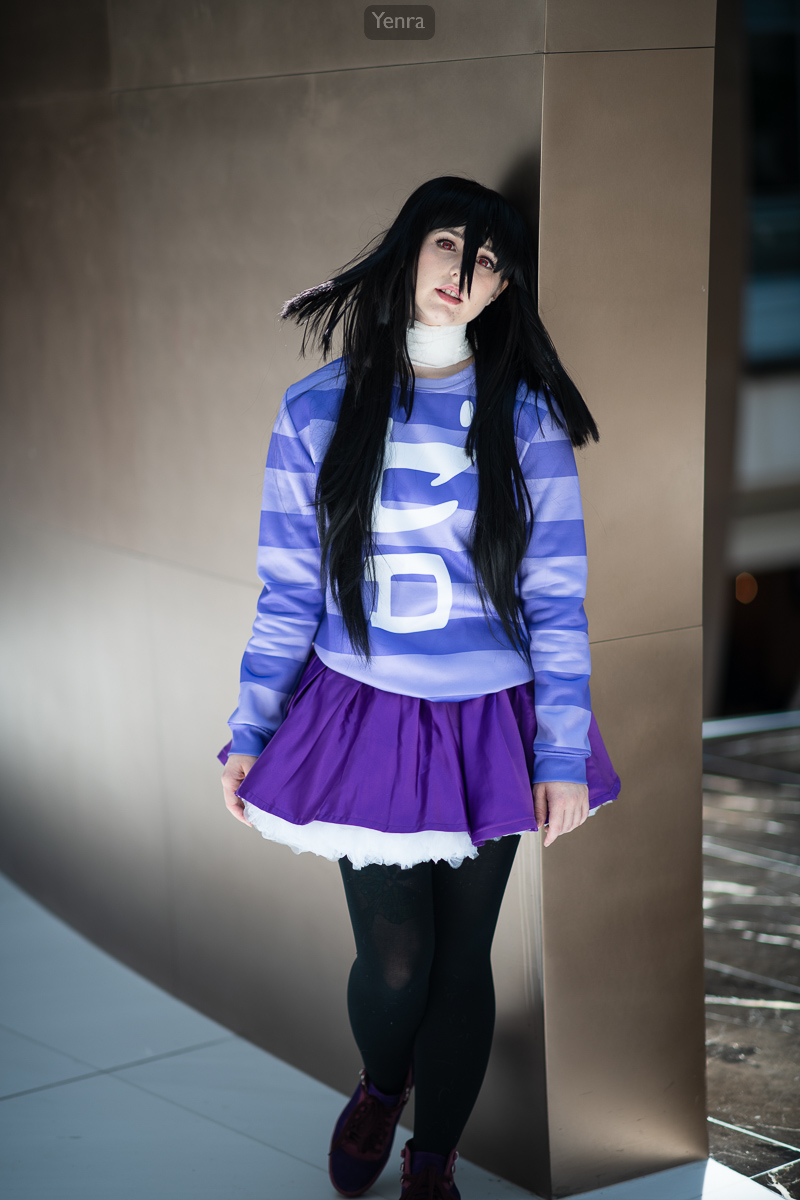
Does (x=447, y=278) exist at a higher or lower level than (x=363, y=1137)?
higher

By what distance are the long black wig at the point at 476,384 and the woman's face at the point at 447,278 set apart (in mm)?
11

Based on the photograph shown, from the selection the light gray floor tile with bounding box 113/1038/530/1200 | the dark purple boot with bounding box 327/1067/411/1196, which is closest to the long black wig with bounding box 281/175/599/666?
the dark purple boot with bounding box 327/1067/411/1196

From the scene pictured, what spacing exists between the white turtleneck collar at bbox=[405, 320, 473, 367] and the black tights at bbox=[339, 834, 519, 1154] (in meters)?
0.66

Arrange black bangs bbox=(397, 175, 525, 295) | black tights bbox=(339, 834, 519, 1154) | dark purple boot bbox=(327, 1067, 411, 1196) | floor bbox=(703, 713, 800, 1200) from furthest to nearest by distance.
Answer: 1. floor bbox=(703, 713, 800, 1200)
2. dark purple boot bbox=(327, 1067, 411, 1196)
3. black tights bbox=(339, 834, 519, 1154)
4. black bangs bbox=(397, 175, 525, 295)

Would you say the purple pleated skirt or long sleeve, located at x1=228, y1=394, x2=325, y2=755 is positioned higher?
long sleeve, located at x1=228, y1=394, x2=325, y2=755

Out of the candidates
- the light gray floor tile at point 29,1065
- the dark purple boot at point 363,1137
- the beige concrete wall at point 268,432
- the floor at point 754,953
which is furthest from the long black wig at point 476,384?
the light gray floor tile at point 29,1065

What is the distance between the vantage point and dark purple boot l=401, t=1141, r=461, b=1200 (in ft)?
5.49

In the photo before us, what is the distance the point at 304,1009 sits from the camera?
89.3 inches

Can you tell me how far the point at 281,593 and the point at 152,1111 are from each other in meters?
1.09

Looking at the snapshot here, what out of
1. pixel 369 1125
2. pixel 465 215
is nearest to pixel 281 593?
pixel 465 215

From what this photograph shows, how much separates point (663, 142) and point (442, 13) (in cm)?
38

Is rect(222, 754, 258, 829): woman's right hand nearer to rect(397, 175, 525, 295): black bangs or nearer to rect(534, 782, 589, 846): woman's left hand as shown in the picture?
rect(534, 782, 589, 846): woman's left hand

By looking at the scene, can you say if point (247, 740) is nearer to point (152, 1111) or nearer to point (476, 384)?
point (476, 384)

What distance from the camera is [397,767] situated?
5.02 ft
